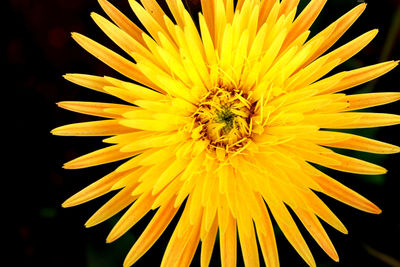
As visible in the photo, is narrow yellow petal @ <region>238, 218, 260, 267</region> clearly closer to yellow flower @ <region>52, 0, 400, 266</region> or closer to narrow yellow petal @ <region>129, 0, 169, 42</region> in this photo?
yellow flower @ <region>52, 0, 400, 266</region>

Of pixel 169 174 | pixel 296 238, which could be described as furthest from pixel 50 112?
pixel 296 238

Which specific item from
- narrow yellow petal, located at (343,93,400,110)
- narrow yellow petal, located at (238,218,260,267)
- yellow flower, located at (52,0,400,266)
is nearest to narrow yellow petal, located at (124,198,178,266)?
yellow flower, located at (52,0,400,266)

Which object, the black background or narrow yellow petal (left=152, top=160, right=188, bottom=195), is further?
the black background

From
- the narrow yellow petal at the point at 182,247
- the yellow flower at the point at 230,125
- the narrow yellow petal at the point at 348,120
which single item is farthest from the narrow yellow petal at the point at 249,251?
the narrow yellow petal at the point at 348,120

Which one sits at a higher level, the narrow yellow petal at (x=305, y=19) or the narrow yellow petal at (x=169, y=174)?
the narrow yellow petal at (x=305, y=19)

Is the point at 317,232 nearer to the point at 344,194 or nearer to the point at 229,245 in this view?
the point at 344,194

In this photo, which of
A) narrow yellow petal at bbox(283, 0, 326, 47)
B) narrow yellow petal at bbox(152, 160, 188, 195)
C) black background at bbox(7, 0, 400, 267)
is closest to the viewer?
narrow yellow petal at bbox(152, 160, 188, 195)

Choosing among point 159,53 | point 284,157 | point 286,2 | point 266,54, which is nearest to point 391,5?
point 286,2

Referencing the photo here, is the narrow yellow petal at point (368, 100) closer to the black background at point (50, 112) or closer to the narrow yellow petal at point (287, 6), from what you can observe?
the narrow yellow petal at point (287, 6)
